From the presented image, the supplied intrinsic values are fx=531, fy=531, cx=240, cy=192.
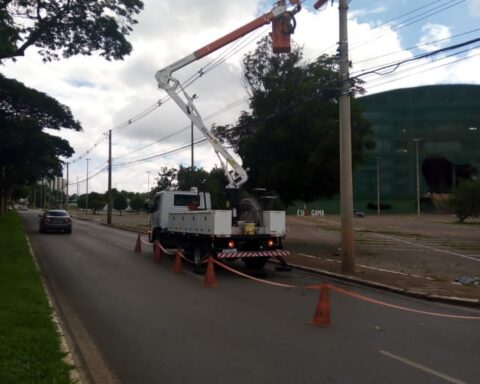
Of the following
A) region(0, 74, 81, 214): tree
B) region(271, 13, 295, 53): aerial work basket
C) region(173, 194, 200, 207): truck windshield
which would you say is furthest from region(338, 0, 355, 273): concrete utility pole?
region(0, 74, 81, 214): tree

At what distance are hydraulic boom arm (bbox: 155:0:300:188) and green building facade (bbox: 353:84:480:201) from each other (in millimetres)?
84418

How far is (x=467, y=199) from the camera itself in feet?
191

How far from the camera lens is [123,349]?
671cm

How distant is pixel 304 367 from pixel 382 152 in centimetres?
10114

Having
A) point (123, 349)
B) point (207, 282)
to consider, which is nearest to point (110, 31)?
point (207, 282)

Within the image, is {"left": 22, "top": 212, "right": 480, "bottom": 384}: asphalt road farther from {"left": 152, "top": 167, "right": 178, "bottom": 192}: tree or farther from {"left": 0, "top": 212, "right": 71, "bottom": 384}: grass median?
{"left": 152, "top": 167, "right": 178, "bottom": 192}: tree

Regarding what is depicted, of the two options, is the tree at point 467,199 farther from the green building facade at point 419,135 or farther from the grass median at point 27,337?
the grass median at point 27,337

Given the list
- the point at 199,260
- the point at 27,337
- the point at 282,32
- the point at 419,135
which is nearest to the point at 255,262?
the point at 199,260

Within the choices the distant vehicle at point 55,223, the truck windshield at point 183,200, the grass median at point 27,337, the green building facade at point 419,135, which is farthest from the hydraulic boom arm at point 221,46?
the green building facade at point 419,135

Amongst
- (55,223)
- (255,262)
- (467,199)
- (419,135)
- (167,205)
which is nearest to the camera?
(255,262)

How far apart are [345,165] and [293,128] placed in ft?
22.2

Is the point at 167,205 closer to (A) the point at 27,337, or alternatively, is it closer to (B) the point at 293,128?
(B) the point at 293,128

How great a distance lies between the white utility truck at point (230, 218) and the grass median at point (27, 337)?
16.1 ft

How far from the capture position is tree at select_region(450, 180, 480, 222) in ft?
185
